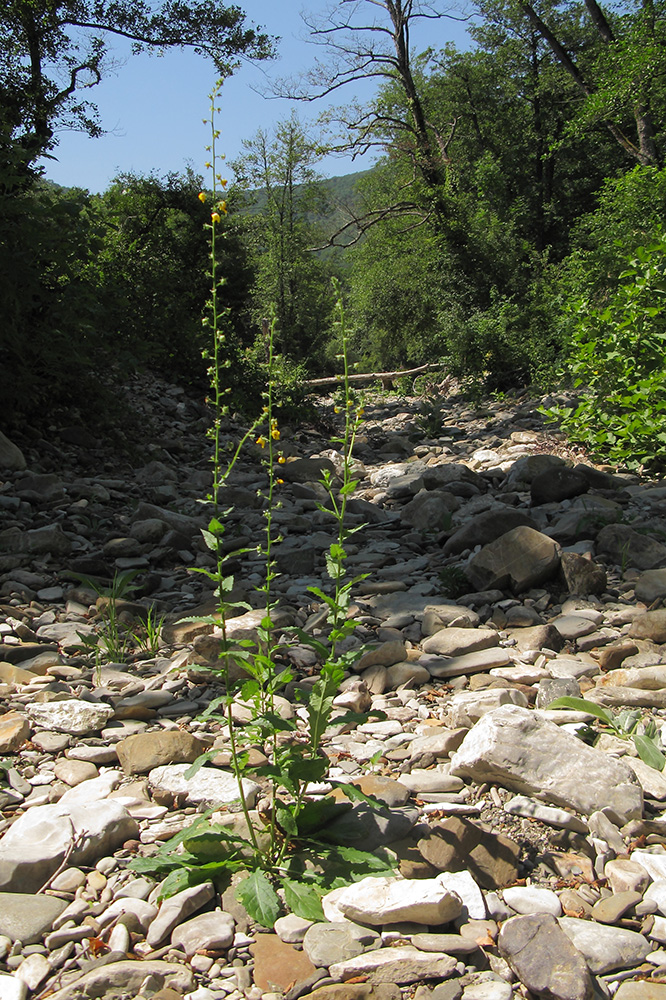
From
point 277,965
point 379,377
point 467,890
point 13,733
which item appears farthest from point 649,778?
point 379,377

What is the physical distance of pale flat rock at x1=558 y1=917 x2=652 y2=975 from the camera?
1692 millimetres

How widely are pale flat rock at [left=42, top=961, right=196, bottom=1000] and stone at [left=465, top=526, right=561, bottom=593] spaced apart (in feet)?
9.35

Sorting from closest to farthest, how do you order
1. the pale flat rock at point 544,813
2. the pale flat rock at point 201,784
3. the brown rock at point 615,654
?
the pale flat rock at point 544,813 → the pale flat rock at point 201,784 → the brown rock at point 615,654

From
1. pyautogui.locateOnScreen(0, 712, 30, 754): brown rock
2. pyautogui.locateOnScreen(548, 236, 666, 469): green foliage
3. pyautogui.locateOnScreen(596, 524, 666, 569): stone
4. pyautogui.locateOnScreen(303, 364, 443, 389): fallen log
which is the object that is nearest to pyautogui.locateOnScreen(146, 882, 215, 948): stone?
pyautogui.locateOnScreen(0, 712, 30, 754): brown rock

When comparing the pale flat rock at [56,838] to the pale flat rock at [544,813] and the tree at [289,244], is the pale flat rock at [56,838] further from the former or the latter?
the tree at [289,244]

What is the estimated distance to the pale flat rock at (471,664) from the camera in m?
3.33

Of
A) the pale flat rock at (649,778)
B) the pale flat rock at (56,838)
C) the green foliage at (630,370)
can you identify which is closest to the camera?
the pale flat rock at (56,838)

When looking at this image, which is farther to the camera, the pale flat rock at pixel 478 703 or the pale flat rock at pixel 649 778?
the pale flat rock at pixel 478 703

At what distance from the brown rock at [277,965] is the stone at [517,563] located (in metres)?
2.67

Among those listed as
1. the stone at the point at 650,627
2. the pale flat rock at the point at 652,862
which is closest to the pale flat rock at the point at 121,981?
the pale flat rock at the point at 652,862

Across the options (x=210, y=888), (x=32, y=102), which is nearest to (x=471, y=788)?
(x=210, y=888)

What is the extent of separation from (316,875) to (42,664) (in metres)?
2.00

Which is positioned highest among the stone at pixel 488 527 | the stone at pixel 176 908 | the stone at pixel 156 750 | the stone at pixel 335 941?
the stone at pixel 488 527

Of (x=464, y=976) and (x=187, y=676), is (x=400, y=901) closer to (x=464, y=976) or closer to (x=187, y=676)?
(x=464, y=976)
